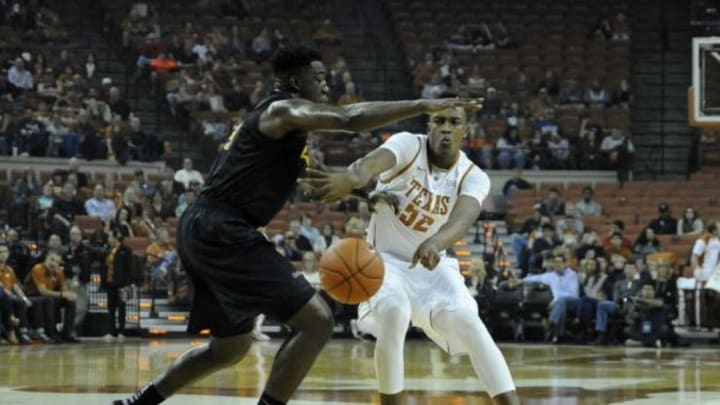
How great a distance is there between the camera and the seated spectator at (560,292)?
21344 mm

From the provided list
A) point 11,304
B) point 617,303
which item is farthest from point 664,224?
point 11,304

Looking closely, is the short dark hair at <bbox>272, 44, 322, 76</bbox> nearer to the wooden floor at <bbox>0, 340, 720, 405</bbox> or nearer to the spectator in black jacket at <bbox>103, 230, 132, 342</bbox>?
the wooden floor at <bbox>0, 340, 720, 405</bbox>

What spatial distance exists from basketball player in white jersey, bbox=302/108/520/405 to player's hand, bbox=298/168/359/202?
0.87 metres

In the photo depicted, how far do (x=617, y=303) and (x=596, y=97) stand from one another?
30.2 ft

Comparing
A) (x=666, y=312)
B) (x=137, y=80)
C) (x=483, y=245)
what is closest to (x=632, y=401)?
(x=666, y=312)

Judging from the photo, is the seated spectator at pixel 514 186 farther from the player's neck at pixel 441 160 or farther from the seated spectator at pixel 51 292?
the player's neck at pixel 441 160

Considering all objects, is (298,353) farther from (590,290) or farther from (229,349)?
(590,290)

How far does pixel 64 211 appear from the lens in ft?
74.5

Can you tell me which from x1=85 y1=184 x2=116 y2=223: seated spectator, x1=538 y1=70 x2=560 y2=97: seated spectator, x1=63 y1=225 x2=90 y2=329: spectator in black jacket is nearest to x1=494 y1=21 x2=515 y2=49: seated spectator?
x1=538 y1=70 x2=560 y2=97: seated spectator

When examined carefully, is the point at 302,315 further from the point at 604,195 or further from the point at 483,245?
the point at 604,195

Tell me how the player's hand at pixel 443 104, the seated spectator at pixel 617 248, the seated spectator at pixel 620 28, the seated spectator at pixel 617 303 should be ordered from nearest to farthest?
the player's hand at pixel 443 104 < the seated spectator at pixel 617 303 < the seated spectator at pixel 617 248 < the seated spectator at pixel 620 28

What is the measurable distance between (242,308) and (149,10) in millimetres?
23876

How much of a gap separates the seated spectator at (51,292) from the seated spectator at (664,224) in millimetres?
10081

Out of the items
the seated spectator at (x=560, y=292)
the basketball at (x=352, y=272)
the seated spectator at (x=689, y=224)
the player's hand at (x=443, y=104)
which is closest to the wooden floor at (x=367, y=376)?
the seated spectator at (x=560, y=292)
